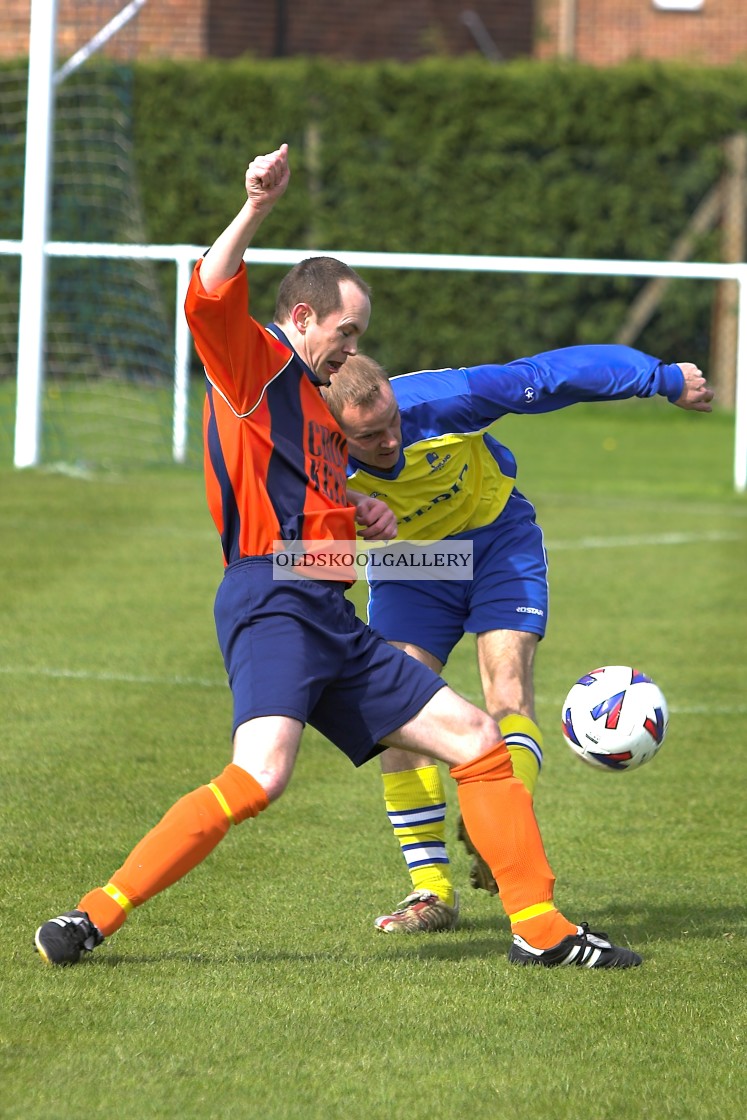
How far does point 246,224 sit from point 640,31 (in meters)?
23.2

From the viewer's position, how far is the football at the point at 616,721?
184 inches

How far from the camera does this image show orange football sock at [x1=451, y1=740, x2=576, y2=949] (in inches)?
163

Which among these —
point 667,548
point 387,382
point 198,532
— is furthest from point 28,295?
point 387,382

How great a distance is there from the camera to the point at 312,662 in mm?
4020

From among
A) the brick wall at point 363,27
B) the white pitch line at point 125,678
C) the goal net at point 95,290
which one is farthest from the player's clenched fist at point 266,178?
the brick wall at point 363,27

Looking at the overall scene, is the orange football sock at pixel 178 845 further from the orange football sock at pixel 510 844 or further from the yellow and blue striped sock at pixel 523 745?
the yellow and blue striped sock at pixel 523 745

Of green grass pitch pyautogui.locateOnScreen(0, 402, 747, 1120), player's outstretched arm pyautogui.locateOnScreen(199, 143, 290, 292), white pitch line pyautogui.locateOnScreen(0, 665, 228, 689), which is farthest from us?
white pitch line pyautogui.locateOnScreen(0, 665, 228, 689)

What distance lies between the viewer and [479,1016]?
12.4ft

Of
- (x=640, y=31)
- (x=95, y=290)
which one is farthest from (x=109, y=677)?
(x=640, y=31)

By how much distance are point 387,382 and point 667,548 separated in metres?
7.11

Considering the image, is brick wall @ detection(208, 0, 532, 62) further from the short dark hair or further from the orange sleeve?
the orange sleeve

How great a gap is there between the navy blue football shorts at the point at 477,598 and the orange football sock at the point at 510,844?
0.92 m

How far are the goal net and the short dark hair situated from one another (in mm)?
10677

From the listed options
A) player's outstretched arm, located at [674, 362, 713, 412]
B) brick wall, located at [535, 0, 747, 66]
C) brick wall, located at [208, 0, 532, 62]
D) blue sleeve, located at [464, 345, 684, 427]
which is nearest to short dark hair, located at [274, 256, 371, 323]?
blue sleeve, located at [464, 345, 684, 427]
